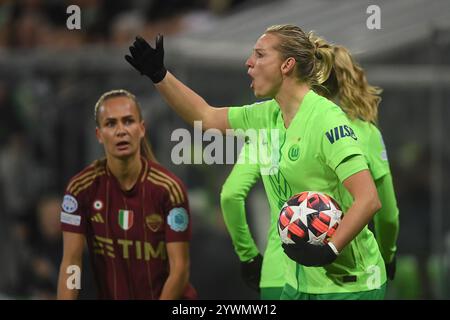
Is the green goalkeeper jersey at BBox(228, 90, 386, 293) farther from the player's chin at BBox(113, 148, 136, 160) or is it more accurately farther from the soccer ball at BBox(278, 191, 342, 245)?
the player's chin at BBox(113, 148, 136, 160)

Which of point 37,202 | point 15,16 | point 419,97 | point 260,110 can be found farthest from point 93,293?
point 15,16

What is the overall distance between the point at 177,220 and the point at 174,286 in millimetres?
328

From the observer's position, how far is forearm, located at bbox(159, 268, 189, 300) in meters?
6.73

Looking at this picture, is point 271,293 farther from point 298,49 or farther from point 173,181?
point 298,49

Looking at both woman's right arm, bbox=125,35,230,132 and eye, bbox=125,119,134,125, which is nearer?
woman's right arm, bbox=125,35,230,132

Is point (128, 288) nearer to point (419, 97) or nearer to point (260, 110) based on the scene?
point (260, 110)

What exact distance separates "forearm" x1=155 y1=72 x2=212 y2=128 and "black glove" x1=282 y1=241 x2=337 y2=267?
88cm

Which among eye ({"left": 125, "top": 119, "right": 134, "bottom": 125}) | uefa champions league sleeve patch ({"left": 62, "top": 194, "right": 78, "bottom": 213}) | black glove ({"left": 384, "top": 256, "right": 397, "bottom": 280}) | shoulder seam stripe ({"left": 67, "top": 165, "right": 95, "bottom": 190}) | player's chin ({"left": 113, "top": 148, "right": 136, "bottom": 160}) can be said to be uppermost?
eye ({"left": 125, "top": 119, "right": 134, "bottom": 125})

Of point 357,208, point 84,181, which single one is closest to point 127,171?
point 84,181

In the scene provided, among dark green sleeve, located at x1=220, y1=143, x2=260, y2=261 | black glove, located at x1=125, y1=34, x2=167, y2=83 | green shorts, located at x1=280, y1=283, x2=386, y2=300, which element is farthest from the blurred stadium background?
green shorts, located at x1=280, y1=283, x2=386, y2=300

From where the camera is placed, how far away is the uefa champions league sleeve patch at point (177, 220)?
6746mm

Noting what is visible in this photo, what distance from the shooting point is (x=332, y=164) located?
5879 millimetres

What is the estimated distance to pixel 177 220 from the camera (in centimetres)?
677

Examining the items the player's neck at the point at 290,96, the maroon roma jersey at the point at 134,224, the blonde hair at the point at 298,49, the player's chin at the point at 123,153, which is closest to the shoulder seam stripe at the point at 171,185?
the maroon roma jersey at the point at 134,224
